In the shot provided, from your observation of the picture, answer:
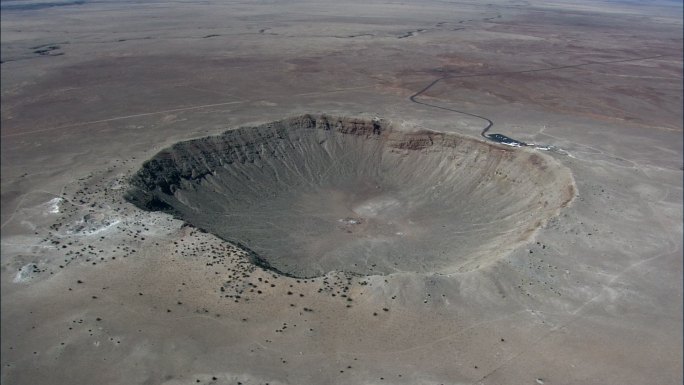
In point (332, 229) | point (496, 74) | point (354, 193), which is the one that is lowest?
point (332, 229)

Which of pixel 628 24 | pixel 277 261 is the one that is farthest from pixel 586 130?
pixel 628 24

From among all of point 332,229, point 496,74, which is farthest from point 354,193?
point 496,74

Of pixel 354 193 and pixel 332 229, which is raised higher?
pixel 354 193

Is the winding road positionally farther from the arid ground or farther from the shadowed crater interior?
the shadowed crater interior

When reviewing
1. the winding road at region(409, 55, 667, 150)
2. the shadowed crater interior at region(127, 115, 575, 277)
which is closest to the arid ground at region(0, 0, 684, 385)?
the shadowed crater interior at region(127, 115, 575, 277)

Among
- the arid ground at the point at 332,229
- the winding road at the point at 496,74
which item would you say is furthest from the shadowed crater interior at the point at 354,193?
the winding road at the point at 496,74

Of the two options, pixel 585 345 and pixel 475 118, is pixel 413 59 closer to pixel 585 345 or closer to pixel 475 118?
pixel 475 118

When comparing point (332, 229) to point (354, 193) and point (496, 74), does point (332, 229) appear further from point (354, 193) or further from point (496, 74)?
point (496, 74)
